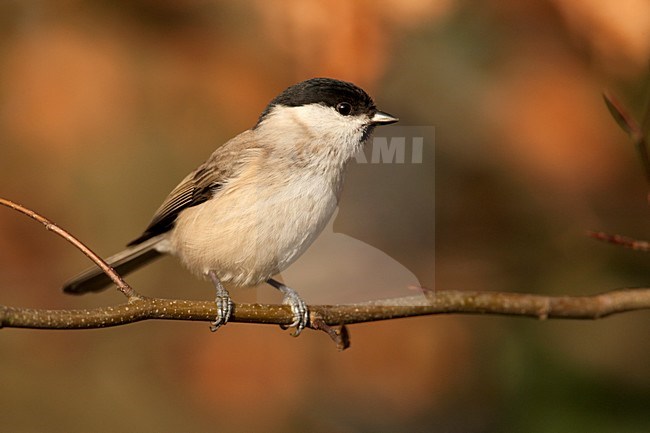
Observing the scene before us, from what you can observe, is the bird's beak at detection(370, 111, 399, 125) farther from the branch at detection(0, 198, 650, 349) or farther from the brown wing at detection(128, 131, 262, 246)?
the branch at detection(0, 198, 650, 349)

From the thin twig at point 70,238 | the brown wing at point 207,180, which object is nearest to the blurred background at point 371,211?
the brown wing at point 207,180

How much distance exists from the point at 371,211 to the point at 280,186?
49cm

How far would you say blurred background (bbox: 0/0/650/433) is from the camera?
2.78 m

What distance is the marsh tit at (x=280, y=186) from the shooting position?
1.83m

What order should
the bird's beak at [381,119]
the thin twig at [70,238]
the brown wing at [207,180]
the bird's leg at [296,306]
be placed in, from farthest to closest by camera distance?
the brown wing at [207,180]
the bird's beak at [381,119]
the bird's leg at [296,306]
the thin twig at [70,238]

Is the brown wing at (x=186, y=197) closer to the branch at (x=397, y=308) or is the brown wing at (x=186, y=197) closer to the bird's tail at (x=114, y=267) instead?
the bird's tail at (x=114, y=267)

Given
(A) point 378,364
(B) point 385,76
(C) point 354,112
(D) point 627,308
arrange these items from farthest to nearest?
1. (A) point 378,364
2. (B) point 385,76
3. (C) point 354,112
4. (D) point 627,308

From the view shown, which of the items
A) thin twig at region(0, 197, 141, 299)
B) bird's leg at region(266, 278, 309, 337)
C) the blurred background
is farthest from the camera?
the blurred background

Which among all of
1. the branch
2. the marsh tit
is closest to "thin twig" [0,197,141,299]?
the branch

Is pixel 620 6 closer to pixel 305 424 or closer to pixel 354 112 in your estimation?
pixel 354 112

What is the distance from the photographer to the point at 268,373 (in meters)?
3.67

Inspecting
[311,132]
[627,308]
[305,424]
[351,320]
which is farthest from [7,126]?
[627,308]

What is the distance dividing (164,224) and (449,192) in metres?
1.59

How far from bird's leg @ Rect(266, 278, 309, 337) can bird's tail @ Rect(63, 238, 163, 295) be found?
16.2 inches
